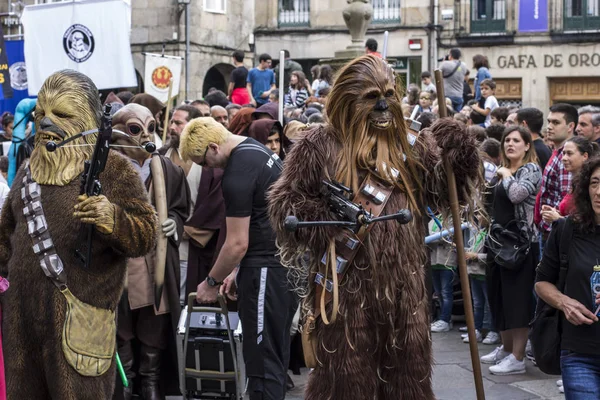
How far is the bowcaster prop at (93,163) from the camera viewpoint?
4953 millimetres

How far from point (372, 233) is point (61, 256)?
1553 millimetres

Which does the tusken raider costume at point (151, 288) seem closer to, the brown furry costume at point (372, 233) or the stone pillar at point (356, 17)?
the brown furry costume at point (372, 233)

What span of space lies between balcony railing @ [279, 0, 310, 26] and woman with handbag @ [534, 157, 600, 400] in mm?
27238

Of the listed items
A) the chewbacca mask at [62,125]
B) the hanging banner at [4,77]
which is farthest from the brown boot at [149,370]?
the hanging banner at [4,77]

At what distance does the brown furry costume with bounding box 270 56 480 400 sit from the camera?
16.5 feet

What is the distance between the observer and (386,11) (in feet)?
103

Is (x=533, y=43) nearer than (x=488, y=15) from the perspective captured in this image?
Yes

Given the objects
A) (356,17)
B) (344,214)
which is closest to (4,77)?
(356,17)

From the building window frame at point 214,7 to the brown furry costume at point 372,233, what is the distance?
2576 cm

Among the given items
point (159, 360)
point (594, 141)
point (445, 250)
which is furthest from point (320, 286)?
point (445, 250)

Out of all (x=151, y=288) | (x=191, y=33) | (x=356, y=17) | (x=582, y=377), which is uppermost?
(x=191, y=33)

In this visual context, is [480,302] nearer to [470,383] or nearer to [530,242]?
[530,242]

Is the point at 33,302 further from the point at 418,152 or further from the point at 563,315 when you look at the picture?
the point at 563,315

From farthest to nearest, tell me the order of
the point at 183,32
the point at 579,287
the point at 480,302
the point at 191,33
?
the point at 191,33
the point at 183,32
the point at 480,302
the point at 579,287
